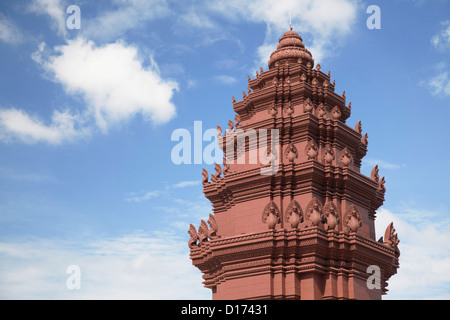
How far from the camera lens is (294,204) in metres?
29.7

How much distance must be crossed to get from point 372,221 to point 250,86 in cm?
1166

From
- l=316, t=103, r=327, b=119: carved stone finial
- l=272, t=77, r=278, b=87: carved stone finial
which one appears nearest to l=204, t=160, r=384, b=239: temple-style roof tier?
l=316, t=103, r=327, b=119: carved stone finial

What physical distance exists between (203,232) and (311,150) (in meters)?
7.55

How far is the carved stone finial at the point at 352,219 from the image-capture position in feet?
98.7

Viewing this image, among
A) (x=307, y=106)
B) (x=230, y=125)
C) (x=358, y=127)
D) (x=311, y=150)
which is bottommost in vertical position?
(x=311, y=150)

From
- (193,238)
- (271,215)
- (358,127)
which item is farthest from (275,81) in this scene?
(193,238)

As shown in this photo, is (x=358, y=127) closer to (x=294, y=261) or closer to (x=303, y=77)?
(x=303, y=77)

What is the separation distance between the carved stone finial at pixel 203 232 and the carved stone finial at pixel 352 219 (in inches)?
301

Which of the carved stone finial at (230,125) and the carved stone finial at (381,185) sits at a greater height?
the carved stone finial at (230,125)

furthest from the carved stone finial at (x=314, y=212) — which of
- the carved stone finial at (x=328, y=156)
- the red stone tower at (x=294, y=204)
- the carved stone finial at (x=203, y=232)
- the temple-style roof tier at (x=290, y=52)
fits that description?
the temple-style roof tier at (x=290, y=52)

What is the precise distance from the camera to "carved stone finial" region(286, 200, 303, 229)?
29330 mm

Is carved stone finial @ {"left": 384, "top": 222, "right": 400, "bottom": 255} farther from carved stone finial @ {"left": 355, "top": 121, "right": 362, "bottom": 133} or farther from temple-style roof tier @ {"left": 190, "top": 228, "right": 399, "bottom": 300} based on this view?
carved stone finial @ {"left": 355, "top": 121, "right": 362, "bottom": 133}

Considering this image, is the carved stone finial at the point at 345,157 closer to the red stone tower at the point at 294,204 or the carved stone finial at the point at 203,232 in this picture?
the red stone tower at the point at 294,204

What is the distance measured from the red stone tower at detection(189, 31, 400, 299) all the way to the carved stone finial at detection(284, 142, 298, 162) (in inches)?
2.4
